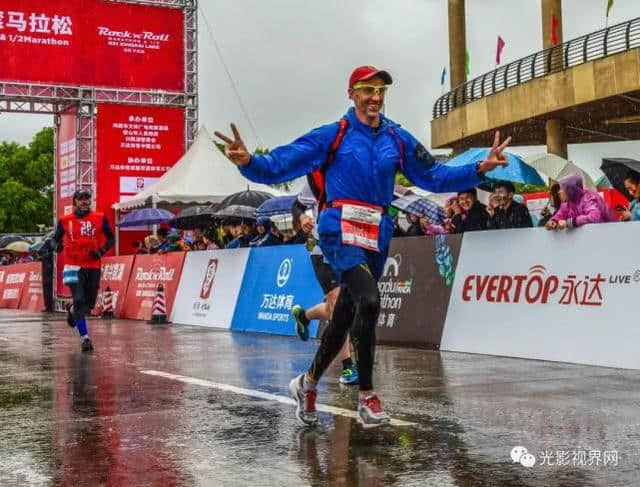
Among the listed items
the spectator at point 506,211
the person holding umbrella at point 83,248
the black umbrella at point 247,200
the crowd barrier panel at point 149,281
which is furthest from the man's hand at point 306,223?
the black umbrella at point 247,200

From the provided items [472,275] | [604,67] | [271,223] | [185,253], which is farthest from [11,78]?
[472,275]

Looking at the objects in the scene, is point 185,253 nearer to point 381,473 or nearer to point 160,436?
point 160,436

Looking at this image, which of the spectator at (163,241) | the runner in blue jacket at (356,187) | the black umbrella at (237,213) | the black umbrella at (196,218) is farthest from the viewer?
the black umbrella at (196,218)

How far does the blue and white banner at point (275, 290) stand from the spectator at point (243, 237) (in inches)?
43.8

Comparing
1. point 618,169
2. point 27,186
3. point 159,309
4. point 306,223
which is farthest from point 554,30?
point 27,186

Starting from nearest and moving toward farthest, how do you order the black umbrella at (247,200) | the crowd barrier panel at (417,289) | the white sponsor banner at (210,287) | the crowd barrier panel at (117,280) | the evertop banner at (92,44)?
the crowd barrier panel at (417,289)
the white sponsor banner at (210,287)
the black umbrella at (247,200)
the crowd barrier panel at (117,280)
the evertop banner at (92,44)

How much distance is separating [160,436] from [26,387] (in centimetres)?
304

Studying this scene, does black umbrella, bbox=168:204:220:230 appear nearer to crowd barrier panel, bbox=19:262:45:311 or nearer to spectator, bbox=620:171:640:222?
crowd barrier panel, bbox=19:262:45:311

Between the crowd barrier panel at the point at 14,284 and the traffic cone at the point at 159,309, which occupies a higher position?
the crowd barrier panel at the point at 14,284

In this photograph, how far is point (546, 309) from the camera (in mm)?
9922

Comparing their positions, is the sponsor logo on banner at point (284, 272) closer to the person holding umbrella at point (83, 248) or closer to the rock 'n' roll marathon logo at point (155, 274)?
the person holding umbrella at point (83, 248)

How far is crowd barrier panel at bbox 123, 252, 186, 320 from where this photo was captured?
19520 mm

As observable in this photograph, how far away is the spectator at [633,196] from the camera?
32.5 feet

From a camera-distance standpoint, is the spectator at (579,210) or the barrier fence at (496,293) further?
the spectator at (579,210)
